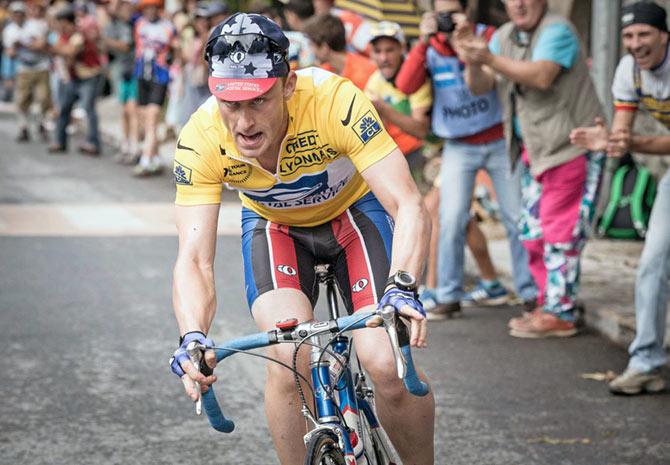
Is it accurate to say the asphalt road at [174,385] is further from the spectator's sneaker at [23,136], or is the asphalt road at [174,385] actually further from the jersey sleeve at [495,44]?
the spectator's sneaker at [23,136]

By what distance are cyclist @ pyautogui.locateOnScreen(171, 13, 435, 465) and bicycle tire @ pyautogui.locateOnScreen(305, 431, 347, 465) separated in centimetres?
40

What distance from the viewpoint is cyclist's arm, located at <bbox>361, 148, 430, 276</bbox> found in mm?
4082

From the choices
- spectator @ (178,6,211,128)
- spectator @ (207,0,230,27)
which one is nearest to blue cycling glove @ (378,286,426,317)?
spectator @ (178,6,211,128)

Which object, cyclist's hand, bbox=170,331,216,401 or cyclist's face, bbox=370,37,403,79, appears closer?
cyclist's hand, bbox=170,331,216,401

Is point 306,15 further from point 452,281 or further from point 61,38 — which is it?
point 61,38

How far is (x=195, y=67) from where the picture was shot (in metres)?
14.6

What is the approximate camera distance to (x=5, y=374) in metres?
7.12

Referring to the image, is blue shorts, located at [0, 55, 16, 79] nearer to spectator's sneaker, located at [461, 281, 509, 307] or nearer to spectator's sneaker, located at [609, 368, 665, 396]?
spectator's sneaker, located at [461, 281, 509, 307]

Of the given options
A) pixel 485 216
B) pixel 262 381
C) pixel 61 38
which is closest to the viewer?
pixel 262 381

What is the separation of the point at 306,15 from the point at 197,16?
3.79 metres

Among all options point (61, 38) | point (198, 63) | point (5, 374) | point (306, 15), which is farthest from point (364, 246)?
point (61, 38)

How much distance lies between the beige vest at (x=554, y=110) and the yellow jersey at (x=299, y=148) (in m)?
3.51

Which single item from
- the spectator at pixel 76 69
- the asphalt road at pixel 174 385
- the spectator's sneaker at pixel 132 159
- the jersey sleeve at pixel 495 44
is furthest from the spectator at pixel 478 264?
the spectator at pixel 76 69

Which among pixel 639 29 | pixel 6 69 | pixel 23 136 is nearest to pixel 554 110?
pixel 639 29
